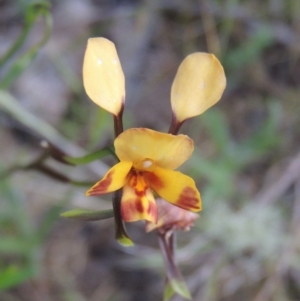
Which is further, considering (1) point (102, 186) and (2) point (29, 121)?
(2) point (29, 121)

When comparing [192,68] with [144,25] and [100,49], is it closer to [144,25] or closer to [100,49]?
[100,49]

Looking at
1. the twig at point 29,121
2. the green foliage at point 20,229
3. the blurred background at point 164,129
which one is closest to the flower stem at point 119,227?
the twig at point 29,121

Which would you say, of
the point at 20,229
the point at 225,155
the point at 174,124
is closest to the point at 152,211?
the point at 174,124

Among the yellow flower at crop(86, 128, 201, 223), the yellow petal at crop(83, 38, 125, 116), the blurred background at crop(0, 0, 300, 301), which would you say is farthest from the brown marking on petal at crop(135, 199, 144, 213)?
the blurred background at crop(0, 0, 300, 301)

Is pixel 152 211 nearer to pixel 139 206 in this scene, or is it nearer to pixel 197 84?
pixel 139 206

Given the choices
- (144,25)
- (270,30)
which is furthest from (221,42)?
(144,25)

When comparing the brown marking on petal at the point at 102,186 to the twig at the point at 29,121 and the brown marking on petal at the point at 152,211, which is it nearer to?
the brown marking on petal at the point at 152,211

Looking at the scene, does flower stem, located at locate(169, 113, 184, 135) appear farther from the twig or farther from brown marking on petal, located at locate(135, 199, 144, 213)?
the twig

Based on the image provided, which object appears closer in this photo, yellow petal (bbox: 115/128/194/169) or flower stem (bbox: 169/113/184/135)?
yellow petal (bbox: 115/128/194/169)
